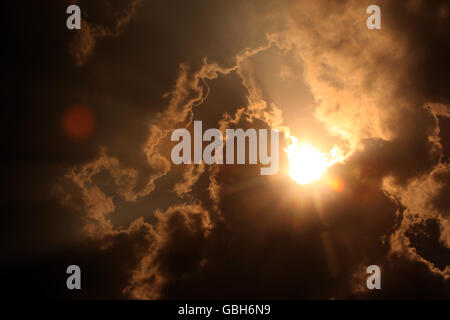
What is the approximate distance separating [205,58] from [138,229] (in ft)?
49.5

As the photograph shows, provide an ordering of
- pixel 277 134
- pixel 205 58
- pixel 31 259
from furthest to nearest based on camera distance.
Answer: pixel 31 259
pixel 277 134
pixel 205 58

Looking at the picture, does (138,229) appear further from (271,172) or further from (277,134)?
(277,134)

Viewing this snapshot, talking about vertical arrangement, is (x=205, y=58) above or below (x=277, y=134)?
above

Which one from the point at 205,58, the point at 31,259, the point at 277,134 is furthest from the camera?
the point at 31,259
